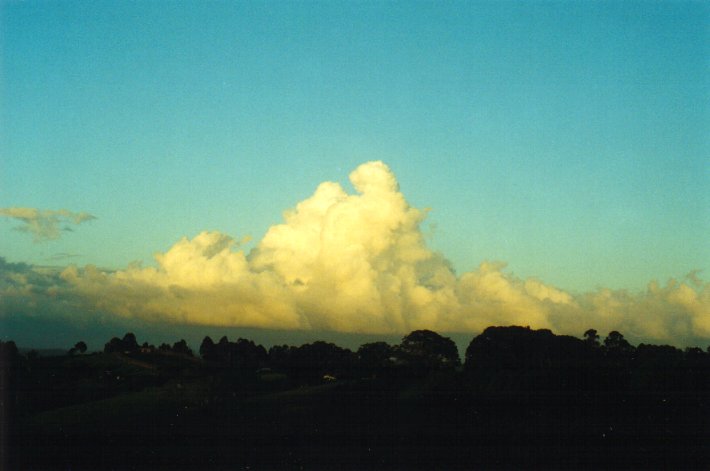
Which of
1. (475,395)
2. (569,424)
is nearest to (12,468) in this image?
(475,395)

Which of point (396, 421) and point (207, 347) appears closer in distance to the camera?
point (396, 421)

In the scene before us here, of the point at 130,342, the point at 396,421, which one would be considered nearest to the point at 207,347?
the point at 130,342

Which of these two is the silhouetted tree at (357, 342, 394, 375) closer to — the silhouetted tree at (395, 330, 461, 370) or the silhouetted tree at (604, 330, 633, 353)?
the silhouetted tree at (395, 330, 461, 370)

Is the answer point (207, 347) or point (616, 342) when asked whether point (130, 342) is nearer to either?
point (207, 347)

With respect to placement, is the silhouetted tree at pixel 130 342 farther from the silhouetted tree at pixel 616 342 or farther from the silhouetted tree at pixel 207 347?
the silhouetted tree at pixel 616 342

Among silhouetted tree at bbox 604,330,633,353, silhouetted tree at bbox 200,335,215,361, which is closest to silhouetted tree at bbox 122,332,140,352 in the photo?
silhouetted tree at bbox 200,335,215,361

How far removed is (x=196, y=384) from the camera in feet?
119

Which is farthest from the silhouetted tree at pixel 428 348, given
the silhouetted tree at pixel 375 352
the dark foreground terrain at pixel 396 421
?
the dark foreground terrain at pixel 396 421

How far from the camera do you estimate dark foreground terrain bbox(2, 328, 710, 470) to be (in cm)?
2258

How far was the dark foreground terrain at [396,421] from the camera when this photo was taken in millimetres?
22578

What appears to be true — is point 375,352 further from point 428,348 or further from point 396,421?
point 396,421

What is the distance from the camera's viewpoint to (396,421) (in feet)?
86.9

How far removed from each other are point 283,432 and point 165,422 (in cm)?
689

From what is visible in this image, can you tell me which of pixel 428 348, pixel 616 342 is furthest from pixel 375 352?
pixel 616 342
